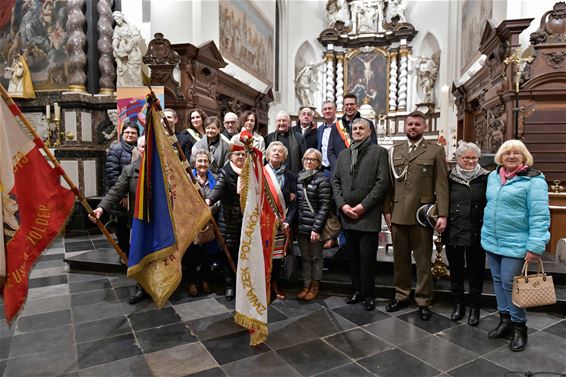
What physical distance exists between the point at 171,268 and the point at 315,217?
1.42m

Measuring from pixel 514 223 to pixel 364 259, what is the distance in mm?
1290

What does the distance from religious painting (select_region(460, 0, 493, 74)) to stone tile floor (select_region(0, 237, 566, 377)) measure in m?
8.25

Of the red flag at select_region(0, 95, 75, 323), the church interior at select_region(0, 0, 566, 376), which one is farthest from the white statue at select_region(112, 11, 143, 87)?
the red flag at select_region(0, 95, 75, 323)

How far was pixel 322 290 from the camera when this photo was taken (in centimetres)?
412

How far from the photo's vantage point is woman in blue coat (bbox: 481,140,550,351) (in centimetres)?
275

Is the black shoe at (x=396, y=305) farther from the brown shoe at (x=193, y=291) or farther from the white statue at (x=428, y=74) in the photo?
the white statue at (x=428, y=74)

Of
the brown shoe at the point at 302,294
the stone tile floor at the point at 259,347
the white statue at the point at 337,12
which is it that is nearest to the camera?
the stone tile floor at the point at 259,347

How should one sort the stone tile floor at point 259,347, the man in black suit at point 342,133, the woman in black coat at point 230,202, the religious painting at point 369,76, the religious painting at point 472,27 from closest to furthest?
the stone tile floor at point 259,347 → the woman in black coat at point 230,202 → the man in black suit at point 342,133 → the religious painting at point 472,27 → the religious painting at point 369,76

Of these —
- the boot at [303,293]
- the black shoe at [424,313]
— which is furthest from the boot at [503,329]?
the boot at [303,293]

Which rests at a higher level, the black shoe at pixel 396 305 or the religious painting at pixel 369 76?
the religious painting at pixel 369 76

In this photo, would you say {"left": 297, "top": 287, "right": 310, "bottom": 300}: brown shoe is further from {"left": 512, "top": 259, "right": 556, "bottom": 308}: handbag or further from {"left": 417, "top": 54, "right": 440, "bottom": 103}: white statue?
{"left": 417, "top": 54, "right": 440, "bottom": 103}: white statue

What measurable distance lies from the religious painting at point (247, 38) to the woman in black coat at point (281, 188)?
21.3ft

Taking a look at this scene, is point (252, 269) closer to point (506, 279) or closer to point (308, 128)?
point (506, 279)

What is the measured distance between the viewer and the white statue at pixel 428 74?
15.0m
